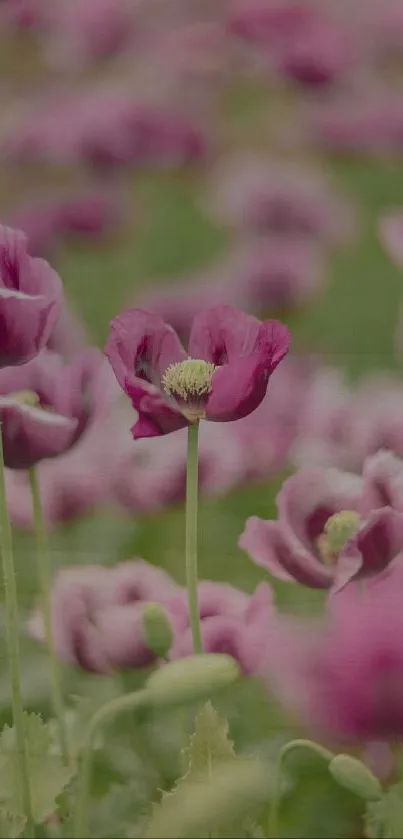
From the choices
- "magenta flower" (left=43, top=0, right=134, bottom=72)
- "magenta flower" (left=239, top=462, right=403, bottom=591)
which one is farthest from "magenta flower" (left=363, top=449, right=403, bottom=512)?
"magenta flower" (left=43, top=0, right=134, bottom=72)

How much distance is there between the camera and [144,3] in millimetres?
477

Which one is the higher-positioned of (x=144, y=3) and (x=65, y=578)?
(x=144, y=3)

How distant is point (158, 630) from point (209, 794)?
7 centimetres

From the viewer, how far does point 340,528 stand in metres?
0.43

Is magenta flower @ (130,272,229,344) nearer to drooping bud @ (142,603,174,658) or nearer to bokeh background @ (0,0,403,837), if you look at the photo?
bokeh background @ (0,0,403,837)

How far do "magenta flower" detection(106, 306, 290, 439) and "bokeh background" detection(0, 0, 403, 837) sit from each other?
0.12 feet

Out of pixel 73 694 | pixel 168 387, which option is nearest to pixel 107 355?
pixel 168 387

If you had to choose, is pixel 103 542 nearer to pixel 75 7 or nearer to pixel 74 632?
pixel 74 632

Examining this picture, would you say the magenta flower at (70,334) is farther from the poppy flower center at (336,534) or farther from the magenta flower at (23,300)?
the poppy flower center at (336,534)

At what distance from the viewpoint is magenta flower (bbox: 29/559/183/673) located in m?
0.44

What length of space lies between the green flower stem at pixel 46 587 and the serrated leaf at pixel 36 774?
0.06 ft

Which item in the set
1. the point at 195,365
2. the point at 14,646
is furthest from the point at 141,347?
the point at 14,646

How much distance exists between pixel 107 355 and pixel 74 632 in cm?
12

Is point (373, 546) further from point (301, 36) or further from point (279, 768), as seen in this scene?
point (301, 36)
